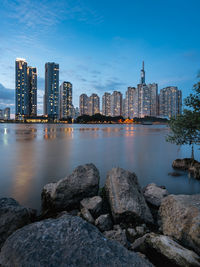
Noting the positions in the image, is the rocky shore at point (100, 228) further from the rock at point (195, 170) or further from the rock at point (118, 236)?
the rock at point (195, 170)

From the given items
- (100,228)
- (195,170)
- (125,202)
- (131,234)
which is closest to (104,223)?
(100,228)

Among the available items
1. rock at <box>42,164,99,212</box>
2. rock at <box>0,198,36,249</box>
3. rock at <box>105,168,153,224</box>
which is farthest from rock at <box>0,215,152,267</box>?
rock at <box>42,164,99,212</box>

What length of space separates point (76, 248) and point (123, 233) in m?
2.14

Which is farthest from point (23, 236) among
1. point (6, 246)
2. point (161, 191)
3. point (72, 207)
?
point (161, 191)

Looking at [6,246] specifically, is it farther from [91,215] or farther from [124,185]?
[124,185]

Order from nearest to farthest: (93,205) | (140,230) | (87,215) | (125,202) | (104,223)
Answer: (140,230) → (104,223) → (87,215) → (125,202) → (93,205)

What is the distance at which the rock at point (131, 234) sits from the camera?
4.54 metres

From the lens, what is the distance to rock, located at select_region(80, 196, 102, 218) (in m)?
5.60

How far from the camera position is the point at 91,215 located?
211 inches

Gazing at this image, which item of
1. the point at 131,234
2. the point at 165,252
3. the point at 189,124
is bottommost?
the point at 131,234

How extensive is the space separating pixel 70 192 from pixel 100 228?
189 cm

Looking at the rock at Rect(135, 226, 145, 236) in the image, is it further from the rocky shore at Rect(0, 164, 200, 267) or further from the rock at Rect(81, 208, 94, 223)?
the rock at Rect(81, 208, 94, 223)

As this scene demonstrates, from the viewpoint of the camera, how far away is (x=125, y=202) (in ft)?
17.7

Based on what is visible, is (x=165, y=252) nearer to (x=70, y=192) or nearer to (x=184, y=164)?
(x=70, y=192)
